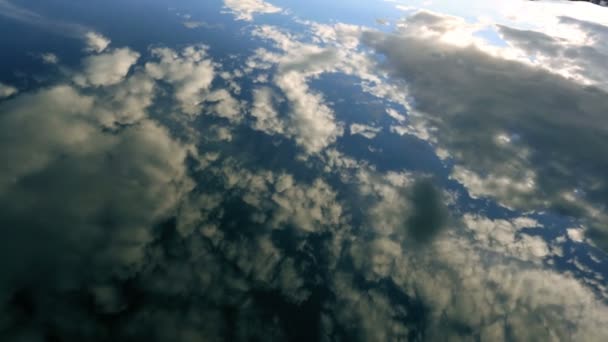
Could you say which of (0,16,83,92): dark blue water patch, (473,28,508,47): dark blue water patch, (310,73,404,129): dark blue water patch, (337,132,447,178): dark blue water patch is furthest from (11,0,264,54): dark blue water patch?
(473,28,508,47): dark blue water patch

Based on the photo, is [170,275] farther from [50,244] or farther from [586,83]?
[586,83]

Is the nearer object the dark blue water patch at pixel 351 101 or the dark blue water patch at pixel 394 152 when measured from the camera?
the dark blue water patch at pixel 394 152

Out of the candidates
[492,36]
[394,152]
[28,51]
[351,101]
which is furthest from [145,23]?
[492,36]

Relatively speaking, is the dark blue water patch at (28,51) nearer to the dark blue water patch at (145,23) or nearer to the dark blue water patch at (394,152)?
the dark blue water patch at (145,23)

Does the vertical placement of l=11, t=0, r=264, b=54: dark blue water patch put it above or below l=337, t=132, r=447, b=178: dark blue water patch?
above

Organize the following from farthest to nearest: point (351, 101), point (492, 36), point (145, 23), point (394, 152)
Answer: point (492, 36), point (145, 23), point (351, 101), point (394, 152)

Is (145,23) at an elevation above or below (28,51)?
above

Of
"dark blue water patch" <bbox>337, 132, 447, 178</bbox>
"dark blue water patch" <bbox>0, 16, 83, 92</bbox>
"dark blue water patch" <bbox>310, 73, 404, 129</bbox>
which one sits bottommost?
"dark blue water patch" <bbox>337, 132, 447, 178</bbox>

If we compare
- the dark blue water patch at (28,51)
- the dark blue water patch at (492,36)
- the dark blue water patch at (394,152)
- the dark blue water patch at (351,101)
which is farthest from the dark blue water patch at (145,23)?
the dark blue water patch at (492,36)

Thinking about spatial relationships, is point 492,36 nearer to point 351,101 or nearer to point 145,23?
point 351,101

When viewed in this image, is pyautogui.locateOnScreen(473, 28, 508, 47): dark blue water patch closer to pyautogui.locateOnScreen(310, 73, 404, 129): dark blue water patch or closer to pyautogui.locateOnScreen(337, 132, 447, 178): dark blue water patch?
pyautogui.locateOnScreen(310, 73, 404, 129): dark blue water patch

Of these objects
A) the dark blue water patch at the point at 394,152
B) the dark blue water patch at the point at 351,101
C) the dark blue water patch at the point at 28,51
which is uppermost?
the dark blue water patch at the point at 28,51
